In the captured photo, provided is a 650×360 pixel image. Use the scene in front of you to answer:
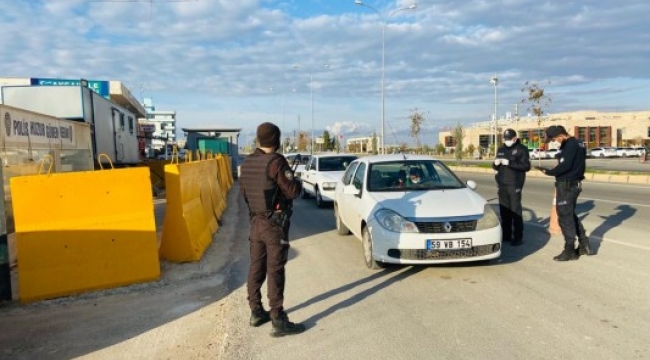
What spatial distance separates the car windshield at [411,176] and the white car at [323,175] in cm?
519

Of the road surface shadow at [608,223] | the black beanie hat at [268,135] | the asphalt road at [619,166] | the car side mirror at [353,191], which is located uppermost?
the black beanie hat at [268,135]

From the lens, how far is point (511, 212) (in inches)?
311

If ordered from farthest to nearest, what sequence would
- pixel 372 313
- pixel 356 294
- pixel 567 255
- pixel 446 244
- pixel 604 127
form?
pixel 604 127, pixel 567 255, pixel 446 244, pixel 356 294, pixel 372 313

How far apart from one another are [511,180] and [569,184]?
102 cm

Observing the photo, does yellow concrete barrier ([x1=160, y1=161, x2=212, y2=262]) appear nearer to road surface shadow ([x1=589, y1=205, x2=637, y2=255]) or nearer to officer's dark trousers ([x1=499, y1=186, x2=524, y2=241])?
officer's dark trousers ([x1=499, y1=186, x2=524, y2=241])

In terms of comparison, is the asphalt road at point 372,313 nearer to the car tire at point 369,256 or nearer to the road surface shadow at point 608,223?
the car tire at point 369,256

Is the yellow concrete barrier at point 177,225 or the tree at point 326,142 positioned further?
the tree at point 326,142

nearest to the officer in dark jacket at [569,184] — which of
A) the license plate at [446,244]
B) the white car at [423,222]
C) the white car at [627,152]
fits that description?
the white car at [423,222]

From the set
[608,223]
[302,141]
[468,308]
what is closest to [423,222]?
[468,308]

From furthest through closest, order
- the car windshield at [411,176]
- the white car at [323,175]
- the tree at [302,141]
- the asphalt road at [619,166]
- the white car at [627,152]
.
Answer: the tree at [302,141] → the white car at [627,152] → the asphalt road at [619,166] → the white car at [323,175] → the car windshield at [411,176]

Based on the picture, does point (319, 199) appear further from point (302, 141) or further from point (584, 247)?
point (302, 141)

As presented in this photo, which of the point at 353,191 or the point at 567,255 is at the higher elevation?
the point at 353,191

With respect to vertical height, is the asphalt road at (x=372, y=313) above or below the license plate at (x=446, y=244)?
below

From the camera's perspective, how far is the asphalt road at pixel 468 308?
407 cm
